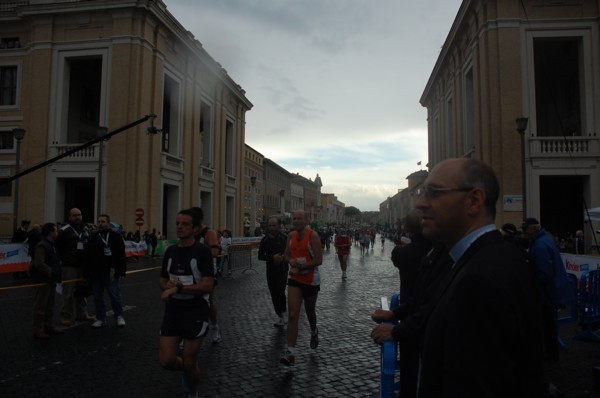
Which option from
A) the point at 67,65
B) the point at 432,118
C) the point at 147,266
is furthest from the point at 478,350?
the point at 432,118

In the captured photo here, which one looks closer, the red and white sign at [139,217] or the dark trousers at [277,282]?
the dark trousers at [277,282]

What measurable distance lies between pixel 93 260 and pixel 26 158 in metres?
23.6

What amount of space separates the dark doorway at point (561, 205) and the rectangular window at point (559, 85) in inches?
122

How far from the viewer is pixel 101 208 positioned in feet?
84.5

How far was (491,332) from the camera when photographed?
1.37 metres

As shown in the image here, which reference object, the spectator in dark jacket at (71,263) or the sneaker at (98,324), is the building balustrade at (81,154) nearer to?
the spectator in dark jacket at (71,263)

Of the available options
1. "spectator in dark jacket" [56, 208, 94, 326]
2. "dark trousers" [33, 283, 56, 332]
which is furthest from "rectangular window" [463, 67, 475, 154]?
"dark trousers" [33, 283, 56, 332]

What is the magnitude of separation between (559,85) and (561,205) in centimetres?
828

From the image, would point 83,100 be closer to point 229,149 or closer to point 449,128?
point 229,149

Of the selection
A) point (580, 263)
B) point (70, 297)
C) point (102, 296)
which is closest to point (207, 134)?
point (70, 297)

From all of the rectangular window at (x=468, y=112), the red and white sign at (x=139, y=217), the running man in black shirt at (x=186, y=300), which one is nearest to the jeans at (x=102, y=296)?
the running man in black shirt at (x=186, y=300)

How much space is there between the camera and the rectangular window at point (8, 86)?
29.5m

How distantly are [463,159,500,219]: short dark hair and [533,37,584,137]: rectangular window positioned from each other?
26.9 metres

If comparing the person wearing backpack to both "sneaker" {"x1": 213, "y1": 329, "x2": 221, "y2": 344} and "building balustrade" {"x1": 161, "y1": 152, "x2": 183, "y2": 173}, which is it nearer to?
"sneaker" {"x1": 213, "y1": 329, "x2": 221, "y2": 344}
